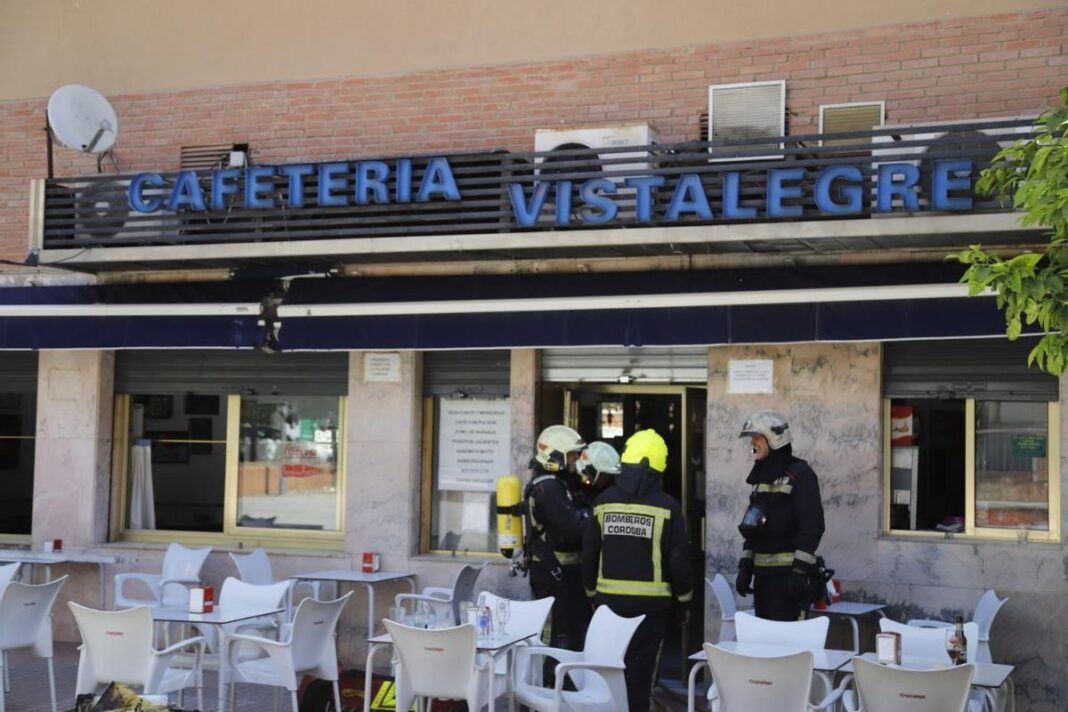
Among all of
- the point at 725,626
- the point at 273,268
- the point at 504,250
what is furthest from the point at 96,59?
the point at 725,626

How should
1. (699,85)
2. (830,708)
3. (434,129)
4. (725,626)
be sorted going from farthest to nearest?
(434,129)
(699,85)
(725,626)
(830,708)

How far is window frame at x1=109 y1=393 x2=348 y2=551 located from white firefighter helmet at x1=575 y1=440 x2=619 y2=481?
129 inches

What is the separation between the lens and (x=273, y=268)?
12.6 meters

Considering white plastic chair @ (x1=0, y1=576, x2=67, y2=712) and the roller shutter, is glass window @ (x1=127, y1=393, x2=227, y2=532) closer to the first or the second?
white plastic chair @ (x1=0, y1=576, x2=67, y2=712)

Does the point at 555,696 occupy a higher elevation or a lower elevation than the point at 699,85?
lower

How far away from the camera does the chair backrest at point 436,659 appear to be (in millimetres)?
8023

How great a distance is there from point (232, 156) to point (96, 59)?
2233 millimetres

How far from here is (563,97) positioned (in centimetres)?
1212

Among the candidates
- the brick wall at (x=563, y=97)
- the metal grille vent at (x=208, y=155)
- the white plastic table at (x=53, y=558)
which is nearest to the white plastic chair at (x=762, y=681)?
the brick wall at (x=563, y=97)

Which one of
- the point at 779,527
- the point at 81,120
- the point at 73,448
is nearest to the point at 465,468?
the point at 779,527

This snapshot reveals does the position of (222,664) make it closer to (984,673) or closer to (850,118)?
(984,673)

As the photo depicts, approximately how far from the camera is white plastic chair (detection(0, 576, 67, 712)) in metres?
9.66

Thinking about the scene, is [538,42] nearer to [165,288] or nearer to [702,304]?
[702,304]

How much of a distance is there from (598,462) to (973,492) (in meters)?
3.10
